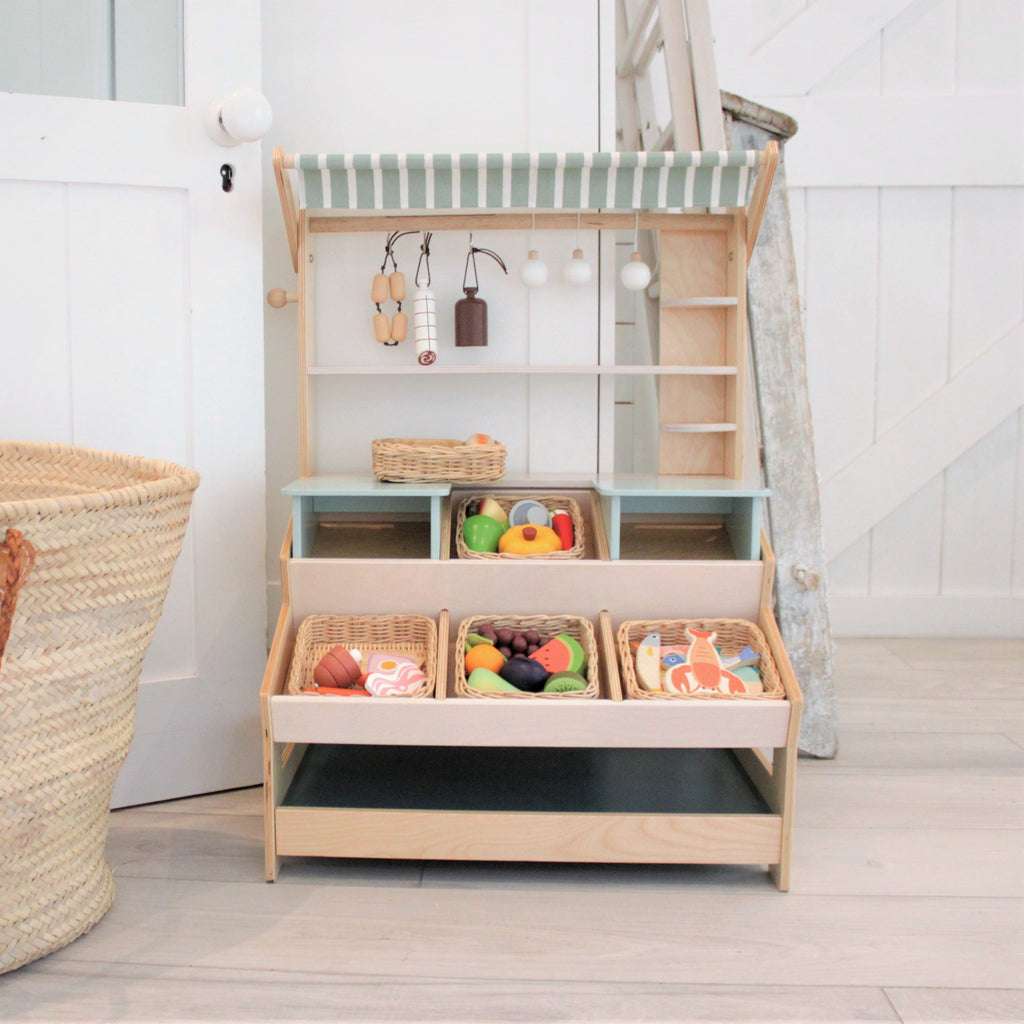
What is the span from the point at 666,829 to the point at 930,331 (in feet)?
7.41

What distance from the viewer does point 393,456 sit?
5.93 feet

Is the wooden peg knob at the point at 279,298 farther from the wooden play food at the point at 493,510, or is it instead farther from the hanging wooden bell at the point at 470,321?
the wooden play food at the point at 493,510

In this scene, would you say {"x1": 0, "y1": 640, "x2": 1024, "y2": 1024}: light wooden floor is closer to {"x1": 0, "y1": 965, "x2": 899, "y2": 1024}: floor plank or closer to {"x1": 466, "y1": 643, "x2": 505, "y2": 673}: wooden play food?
{"x1": 0, "y1": 965, "x2": 899, "y2": 1024}: floor plank

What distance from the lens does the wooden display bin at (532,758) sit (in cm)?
155

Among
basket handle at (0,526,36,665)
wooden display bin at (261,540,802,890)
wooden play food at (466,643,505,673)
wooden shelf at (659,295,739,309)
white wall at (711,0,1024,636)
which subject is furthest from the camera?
white wall at (711,0,1024,636)

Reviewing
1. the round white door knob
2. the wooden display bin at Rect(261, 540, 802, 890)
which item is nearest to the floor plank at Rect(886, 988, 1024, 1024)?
the wooden display bin at Rect(261, 540, 802, 890)

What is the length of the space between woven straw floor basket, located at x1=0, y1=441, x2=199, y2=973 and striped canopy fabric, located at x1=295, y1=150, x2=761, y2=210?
0.74 m

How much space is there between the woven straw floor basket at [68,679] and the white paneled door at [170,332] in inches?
18.4

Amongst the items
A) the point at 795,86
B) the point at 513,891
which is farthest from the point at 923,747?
the point at 795,86

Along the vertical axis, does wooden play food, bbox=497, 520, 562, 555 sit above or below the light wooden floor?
above

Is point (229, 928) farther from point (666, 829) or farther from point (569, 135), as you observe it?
point (569, 135)

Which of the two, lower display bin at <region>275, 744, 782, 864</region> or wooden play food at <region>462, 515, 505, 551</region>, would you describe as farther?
wooden play food at <region>462, 515, 505, 551</region>

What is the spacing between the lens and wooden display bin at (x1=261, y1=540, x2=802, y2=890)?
1.55 m

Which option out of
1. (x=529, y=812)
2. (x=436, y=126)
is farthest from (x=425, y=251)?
(x=529, y=812)
